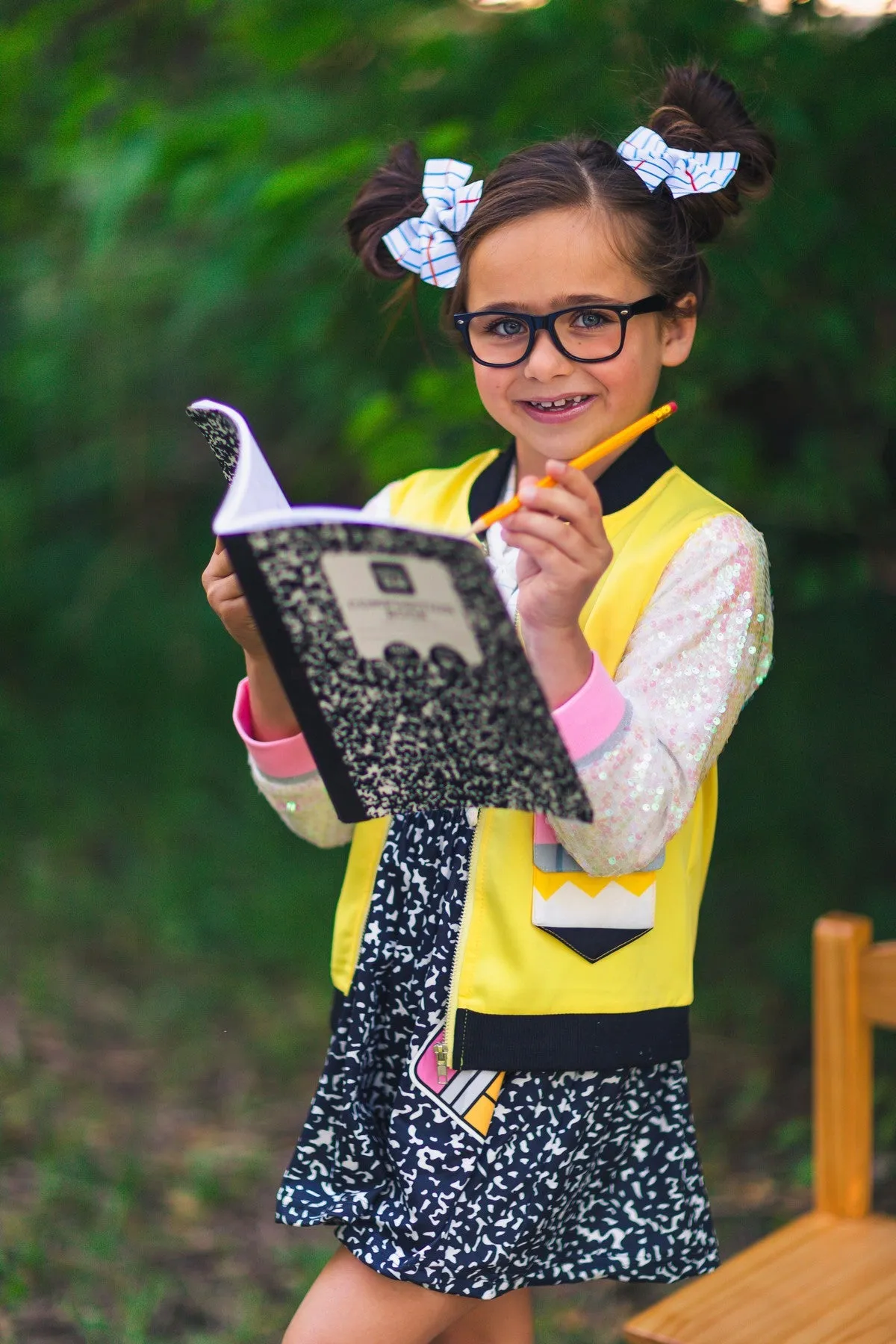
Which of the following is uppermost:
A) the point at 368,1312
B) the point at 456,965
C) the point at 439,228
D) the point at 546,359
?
the point at 439,228

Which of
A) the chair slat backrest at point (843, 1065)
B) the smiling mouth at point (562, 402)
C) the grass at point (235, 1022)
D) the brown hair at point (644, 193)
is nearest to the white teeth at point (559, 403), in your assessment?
the smiling mouth at point (562, 402)

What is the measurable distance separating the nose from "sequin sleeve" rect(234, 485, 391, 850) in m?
0.20

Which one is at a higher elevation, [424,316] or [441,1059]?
[424,316]

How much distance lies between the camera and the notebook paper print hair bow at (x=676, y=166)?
Result: 1248 mm

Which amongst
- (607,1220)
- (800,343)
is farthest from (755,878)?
(607,1220)

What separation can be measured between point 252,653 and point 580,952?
377mm

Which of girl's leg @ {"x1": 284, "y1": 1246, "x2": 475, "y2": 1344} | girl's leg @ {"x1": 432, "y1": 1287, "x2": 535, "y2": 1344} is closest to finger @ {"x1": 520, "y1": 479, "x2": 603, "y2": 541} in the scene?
girl's leg @ {"x1": 284, "y1": 1246, "x2": 475, "y2": 1344}

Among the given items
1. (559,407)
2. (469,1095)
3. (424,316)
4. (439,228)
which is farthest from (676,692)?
(424,316)

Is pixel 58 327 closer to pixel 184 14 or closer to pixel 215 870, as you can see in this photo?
pixel 215 870

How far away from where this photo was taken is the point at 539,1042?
1188 mm

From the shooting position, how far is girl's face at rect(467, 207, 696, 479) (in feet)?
3.92

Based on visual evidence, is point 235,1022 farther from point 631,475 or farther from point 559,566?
point 559,566

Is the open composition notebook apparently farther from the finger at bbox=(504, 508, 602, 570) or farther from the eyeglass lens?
the eyeglass lens

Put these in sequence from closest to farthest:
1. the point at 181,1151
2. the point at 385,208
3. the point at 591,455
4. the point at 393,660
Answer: the point at 393,660 < the point at 591,455 < the point at 385,208 < the point at 181,1151
